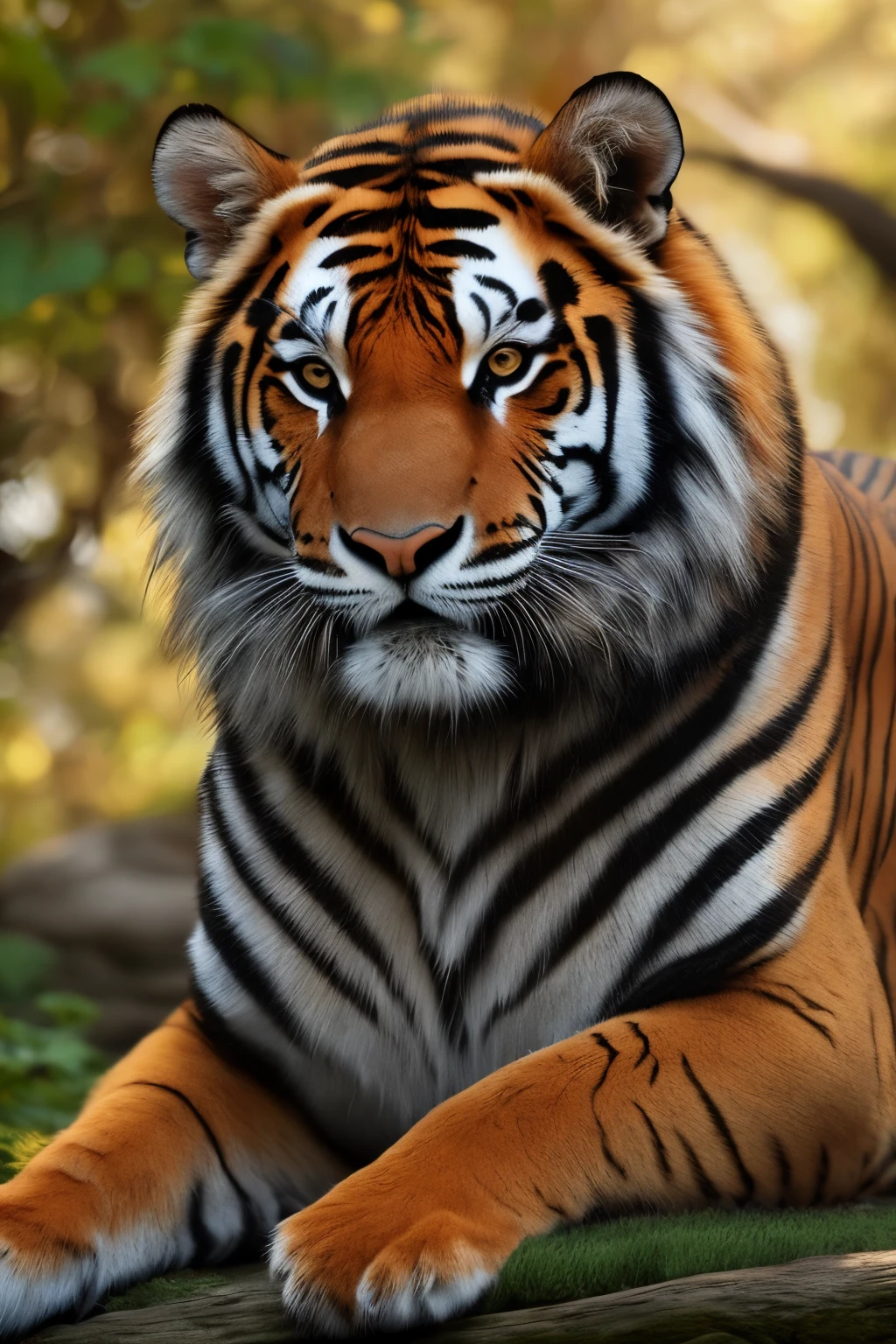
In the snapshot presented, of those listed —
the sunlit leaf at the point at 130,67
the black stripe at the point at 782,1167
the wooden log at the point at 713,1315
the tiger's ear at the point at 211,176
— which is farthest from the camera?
the sunlit leaf at the point at 130,67

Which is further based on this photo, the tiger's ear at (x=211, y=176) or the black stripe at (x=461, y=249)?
the tiger's ear at (x=211, y=176)

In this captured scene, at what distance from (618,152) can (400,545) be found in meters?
0.63

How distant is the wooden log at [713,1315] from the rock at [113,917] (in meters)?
3.19

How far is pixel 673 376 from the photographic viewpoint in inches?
73.3

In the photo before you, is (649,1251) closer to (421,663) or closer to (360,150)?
(421,663)

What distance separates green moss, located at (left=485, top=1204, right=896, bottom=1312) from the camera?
4.73ft

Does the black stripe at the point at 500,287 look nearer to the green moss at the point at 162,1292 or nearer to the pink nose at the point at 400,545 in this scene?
the pink nose at the point at 400,545

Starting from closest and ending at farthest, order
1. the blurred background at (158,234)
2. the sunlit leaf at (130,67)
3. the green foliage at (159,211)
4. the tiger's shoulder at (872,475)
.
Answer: the tiger's shoulder at (872,475) → the sunlit leaf at (130,67) → the blurred background at (158,234) → the green foliage at (159,211)

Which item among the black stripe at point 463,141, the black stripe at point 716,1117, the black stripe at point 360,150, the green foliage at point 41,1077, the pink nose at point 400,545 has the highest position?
the black stripe at point 463,141

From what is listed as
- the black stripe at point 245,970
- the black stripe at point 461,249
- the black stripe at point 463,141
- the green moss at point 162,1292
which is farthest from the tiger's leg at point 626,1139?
the black stripe at point 463,141

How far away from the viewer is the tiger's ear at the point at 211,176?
6.42 feet

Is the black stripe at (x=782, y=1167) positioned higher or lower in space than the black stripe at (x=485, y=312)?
lower

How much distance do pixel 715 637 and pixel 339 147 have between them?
82cm

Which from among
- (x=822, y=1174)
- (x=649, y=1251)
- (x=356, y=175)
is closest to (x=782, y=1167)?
(x=822, y=1174)
